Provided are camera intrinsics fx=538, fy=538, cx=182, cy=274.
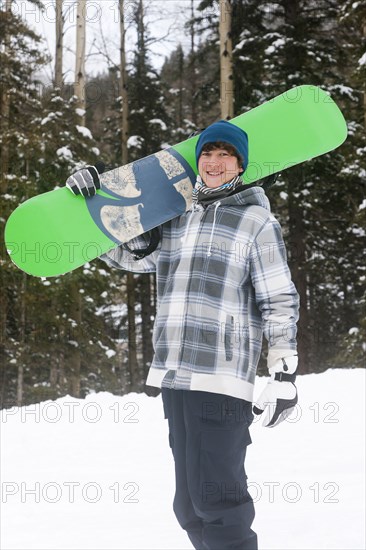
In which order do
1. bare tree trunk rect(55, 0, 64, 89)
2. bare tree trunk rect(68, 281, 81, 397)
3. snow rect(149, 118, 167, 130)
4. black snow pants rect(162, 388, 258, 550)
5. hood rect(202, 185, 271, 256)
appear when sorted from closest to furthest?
black snow pants rect(162, 388, 258, 550) → hood rect(202, 185, 271, 256) → bare tree trunk rect(68, 281, 81, 397) → bare tree trunk rect(55, 0, 64, 89) → snow rect(149, 118, 167, 130)

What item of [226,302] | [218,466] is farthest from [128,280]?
[218,466]

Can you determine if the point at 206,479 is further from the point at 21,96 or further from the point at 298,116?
the point at 21,96

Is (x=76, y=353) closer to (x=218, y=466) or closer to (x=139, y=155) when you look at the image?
(x=139, y=155)

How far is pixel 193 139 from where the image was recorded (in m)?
3.28

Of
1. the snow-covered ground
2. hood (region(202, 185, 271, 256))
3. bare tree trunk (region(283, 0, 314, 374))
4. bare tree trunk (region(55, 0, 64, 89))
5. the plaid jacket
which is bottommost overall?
the snow-covered ground

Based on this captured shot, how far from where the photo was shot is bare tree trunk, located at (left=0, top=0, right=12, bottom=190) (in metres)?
10.4

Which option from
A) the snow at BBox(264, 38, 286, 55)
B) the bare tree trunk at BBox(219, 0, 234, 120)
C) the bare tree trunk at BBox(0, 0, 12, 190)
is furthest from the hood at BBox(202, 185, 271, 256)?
the snow at BBox(264, 38, 286, 55)

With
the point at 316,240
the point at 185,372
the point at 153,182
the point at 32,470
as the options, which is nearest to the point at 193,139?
the point at 153,182

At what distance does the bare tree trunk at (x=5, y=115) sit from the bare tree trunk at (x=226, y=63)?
431cm

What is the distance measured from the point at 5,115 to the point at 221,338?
10765 mm

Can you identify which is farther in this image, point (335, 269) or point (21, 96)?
point (335, 269)

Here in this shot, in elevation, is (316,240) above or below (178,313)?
above

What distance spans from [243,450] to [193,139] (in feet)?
6.09

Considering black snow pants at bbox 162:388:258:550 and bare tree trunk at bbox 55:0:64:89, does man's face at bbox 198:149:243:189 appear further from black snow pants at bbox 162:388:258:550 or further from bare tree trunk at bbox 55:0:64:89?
bare tree trunk at bbox 55:0:64:89
